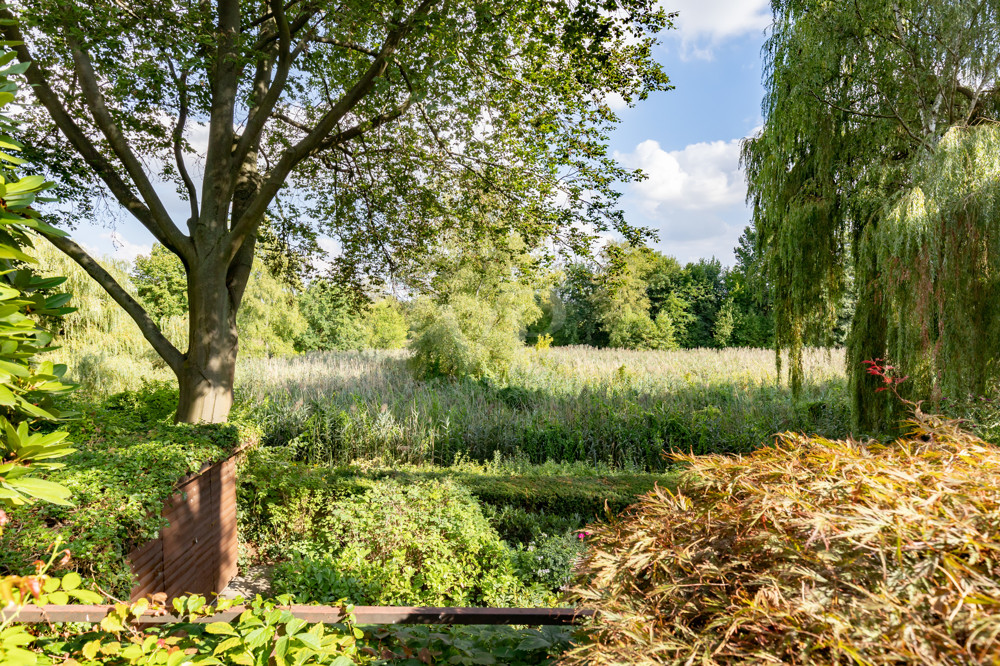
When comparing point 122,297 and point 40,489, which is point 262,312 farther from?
point 40,489

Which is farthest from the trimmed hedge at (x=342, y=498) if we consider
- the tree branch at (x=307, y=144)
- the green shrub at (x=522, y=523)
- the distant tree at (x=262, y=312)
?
the distant tree at (x=262, y=312)

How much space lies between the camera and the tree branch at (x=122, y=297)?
5.20 metres

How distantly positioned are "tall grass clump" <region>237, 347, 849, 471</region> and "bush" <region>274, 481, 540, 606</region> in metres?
2.76

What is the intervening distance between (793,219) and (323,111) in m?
6.54

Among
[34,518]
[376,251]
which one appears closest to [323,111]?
[376,251]

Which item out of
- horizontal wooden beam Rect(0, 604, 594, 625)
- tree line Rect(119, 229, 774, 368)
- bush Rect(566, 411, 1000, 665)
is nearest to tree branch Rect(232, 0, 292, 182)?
tree line Rect(119, 229, 774, 368)

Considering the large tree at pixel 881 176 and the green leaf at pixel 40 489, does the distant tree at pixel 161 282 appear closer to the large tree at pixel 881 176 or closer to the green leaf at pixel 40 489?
the large tree at pixel 881 176

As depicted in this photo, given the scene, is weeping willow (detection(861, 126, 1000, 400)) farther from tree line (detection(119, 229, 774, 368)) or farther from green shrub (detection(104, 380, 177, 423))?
green shrub (detection(104, 380, 177, 423))

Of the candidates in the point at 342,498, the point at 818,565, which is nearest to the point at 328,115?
the point at 342,498

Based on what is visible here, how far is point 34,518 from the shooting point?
2.76 meters

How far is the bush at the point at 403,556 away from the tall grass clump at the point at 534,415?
2.76 metres

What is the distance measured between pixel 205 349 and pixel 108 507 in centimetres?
279

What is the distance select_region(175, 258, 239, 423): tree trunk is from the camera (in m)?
5.50

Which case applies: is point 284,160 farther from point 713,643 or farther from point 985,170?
point 985,170
